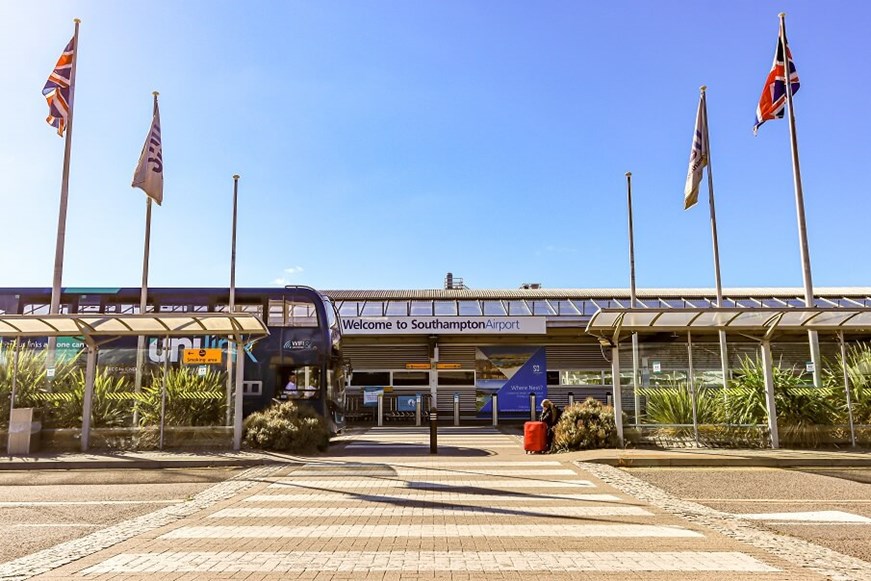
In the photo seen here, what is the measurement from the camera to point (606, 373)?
28.0 meters

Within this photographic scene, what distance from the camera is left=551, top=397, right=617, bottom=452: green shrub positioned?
14.5m

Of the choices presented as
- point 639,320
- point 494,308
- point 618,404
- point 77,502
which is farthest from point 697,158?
Answer: point 77,502

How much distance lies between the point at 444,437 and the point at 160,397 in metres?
8.48

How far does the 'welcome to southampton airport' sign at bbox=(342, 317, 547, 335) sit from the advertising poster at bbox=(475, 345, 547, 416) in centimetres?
226

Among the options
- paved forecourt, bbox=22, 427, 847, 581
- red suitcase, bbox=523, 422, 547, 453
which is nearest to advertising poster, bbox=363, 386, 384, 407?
red suitcase, bbox=523, 422, 547, 453

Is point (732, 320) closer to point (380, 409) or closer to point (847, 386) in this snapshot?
point (847, 386)

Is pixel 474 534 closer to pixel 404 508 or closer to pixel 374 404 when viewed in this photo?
pixel 404 508

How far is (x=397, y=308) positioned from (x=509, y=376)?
Answer: 231 inches

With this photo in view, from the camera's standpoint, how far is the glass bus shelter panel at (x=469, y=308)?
28334 millimetres

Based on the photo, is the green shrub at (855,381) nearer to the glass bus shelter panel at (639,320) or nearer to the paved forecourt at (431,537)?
the glass bus shelter panel at (639,320)

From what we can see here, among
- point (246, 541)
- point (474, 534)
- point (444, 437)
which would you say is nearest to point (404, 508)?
point (474, 534)

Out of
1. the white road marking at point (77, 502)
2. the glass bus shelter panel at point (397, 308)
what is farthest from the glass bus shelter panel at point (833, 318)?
the glass bus shelter panel at point (397, 308)

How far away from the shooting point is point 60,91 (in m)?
16.7

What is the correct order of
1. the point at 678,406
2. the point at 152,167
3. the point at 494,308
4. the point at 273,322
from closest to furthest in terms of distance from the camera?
the point at 678,406, the point at 152,167, the point at 273,322, the point at 494,308
